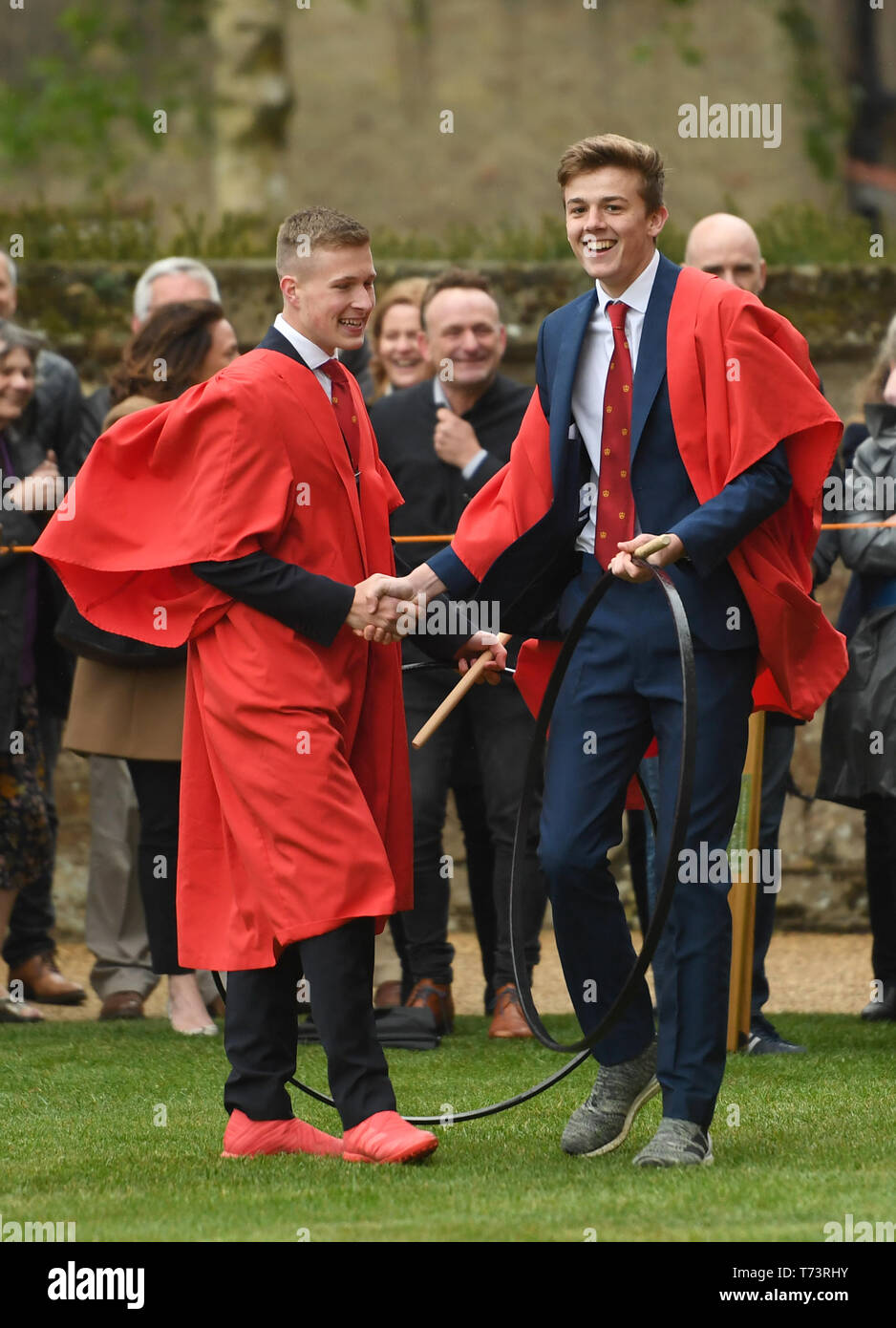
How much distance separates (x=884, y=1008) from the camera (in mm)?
7617

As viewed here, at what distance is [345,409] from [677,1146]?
1.87m

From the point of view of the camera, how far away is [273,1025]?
Answer: 529 cm

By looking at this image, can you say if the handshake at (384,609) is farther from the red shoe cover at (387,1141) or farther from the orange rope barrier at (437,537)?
the orange rope barrier at (437,537)

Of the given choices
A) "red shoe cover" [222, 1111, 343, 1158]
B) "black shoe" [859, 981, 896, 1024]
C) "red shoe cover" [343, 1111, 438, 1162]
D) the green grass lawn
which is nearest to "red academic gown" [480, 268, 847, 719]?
the green grass lawn

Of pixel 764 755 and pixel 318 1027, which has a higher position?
pixel 764 755

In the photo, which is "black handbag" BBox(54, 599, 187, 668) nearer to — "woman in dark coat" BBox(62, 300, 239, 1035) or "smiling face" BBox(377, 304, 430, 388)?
"woman in dark coat" BBox(62, 300, 239, 1035)

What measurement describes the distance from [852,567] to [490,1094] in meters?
2.23

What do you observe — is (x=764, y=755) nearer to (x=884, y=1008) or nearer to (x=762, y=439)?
(x=884, y=1008)

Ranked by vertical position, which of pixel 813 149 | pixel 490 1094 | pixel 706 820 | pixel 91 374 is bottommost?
pixel 490 1094

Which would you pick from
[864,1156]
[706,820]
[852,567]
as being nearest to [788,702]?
[706,820]

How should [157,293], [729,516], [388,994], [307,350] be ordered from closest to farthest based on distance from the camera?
[729,516] < [307,350] < [388,994] < [157,293]

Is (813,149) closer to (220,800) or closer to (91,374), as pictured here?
(91,374)

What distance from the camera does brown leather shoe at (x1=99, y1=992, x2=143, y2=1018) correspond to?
792cm

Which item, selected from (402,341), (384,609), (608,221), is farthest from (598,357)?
(402,341)
